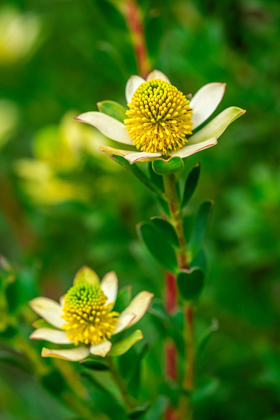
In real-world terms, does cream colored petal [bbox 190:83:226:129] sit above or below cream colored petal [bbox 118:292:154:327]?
above

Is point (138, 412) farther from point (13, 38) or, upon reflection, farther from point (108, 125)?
point (13, 38)

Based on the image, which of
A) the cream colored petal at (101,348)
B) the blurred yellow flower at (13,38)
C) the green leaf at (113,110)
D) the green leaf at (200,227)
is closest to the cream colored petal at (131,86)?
the green leaf at (113,110)

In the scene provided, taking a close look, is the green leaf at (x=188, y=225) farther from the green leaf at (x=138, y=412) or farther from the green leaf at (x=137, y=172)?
the green leaf at (x=138, y=412)

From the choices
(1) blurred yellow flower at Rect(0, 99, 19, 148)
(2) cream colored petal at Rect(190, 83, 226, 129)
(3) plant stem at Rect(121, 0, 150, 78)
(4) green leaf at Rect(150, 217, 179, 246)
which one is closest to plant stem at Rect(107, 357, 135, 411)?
(4) green leaf at Rect(150, 217, 179, 246)

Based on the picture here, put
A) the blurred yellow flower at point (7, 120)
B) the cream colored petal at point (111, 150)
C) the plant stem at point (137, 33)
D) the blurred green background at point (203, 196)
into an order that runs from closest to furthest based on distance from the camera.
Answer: the cream colored petal at point (111, 150) < the plant stem at point (137, 33) < the blurred green background at point (203, 196) < the blurred yellow flower at point (7, 120)

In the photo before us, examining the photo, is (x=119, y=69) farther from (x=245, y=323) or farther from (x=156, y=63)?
(x=245, y=323)

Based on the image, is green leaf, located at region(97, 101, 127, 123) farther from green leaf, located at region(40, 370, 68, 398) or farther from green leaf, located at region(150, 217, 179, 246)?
green leaf, located at region(40, 370, 68, 398)

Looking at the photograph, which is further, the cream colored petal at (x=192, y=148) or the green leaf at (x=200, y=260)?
the green leaf at (x=200, y=260)

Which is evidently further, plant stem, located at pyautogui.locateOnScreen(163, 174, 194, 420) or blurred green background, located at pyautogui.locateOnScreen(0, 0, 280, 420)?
blurred green background, located at pyautogui.locateOnScreen(0, 0, 280, 420)
